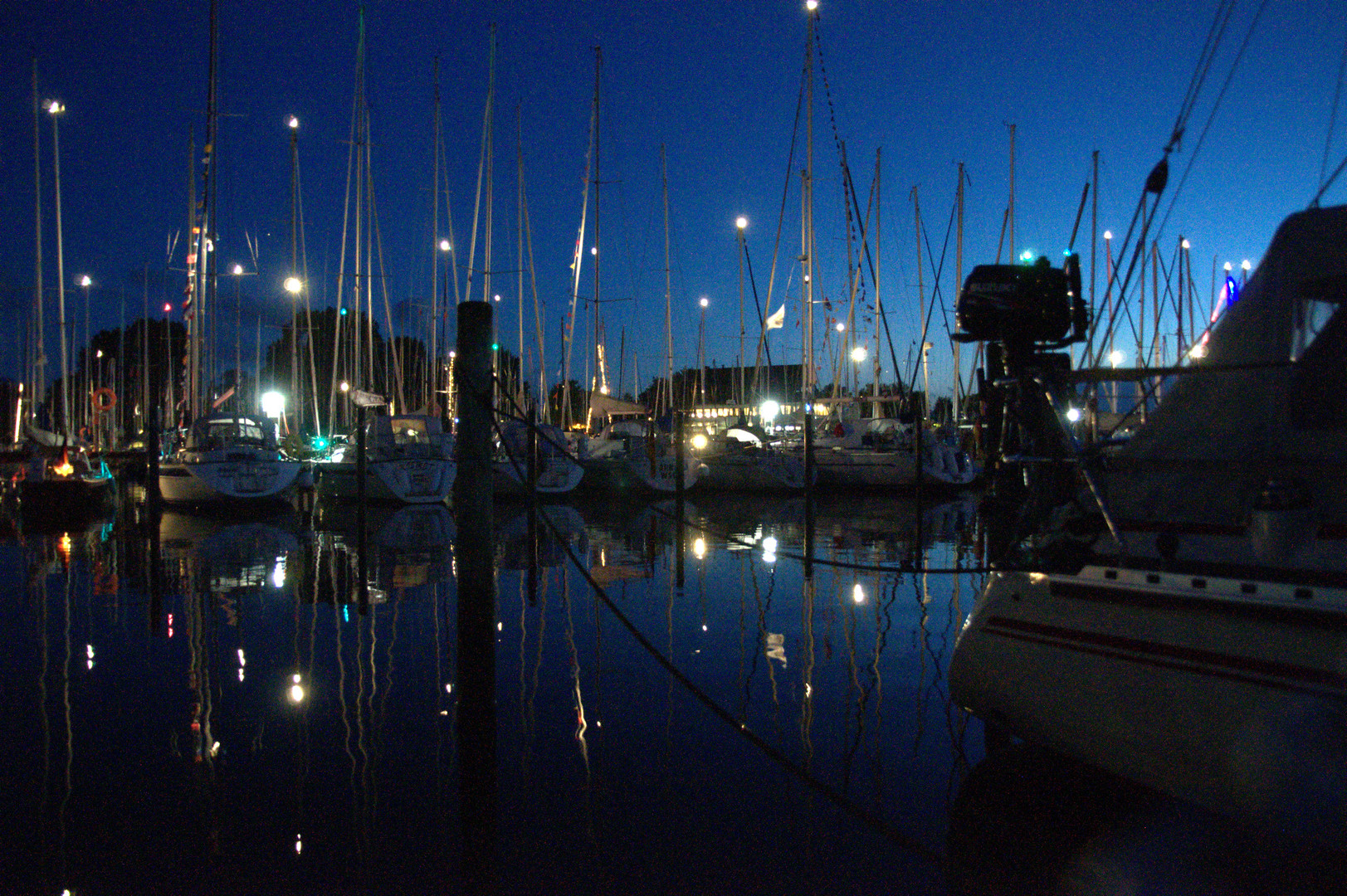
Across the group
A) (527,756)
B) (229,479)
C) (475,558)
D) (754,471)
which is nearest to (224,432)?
(229,479)

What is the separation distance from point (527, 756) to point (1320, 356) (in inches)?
179

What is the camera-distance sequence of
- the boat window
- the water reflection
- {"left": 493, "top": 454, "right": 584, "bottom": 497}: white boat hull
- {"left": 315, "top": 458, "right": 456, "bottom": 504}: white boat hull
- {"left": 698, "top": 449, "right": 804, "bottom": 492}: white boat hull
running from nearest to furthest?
the water reflection → the boat window → {"left": 315, "top": 458, "right": 456, "bottom": 504}: white boat hull → {"left": 493, "top": 454, "right": 584, "bottom": 497}: white boat hull → {"left": 698, "top": 449, "right": 804, "bottom": 492}: white boat hull

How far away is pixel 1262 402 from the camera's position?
4641mm

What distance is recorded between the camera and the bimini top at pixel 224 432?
23.5 meters

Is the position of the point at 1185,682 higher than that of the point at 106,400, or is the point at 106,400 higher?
the point at 106,400

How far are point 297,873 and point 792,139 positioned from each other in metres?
28.5

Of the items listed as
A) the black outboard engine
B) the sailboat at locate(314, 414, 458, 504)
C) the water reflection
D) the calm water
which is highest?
the black outboard engine

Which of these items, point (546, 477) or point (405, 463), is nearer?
point (405, 463)

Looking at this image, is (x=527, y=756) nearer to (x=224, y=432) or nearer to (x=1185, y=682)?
(x=1185, y=682)

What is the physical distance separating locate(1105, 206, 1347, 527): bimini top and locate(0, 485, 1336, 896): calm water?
1.23m

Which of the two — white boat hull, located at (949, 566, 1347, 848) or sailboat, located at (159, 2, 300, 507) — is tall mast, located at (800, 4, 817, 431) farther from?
white boat hull, located at (949, 566, 1347, 848)

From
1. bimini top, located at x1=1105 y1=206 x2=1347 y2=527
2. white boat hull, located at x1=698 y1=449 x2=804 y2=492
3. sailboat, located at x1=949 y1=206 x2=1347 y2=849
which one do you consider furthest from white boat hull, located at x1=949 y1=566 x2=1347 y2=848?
white boat hull, located at x1=698 y1=449 x2=804 y2=492

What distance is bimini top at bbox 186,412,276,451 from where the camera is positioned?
927 inches

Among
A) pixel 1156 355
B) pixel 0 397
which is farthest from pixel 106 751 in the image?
pixel 0 397
